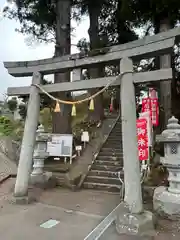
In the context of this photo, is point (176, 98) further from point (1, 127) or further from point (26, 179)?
point (1, 127)

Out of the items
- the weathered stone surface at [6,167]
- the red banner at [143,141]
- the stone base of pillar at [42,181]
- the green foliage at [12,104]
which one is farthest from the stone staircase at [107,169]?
the green foliage at [12,104]

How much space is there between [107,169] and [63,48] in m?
5.55

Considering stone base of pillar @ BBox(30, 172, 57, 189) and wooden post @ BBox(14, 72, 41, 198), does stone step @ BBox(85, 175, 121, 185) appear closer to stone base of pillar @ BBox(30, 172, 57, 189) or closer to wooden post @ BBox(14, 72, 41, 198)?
stone base of pillar @ BBox(30, 172, 57, 189)

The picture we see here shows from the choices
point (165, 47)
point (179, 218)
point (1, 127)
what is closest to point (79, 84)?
point (165, 47)

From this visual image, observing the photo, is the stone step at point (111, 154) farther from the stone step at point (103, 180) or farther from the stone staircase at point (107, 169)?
the stone step at point (103, 180)

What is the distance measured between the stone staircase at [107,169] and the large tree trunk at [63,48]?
74.5 inches

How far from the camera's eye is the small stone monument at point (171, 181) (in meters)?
4.77

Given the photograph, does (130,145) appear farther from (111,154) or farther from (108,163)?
(111,154)

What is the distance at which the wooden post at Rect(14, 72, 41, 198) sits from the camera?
6.00 m

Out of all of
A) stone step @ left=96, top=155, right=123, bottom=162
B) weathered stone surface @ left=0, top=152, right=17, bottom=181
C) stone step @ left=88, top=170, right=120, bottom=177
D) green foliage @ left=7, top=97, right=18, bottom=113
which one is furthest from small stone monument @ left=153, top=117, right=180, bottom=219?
green foliage @ left=7, top=97, right=18, bottom=113

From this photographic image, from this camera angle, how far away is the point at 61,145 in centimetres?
959

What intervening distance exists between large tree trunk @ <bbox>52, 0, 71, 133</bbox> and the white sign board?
2.41ft

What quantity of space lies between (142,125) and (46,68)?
299 centimetres

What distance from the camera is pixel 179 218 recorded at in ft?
15.4
